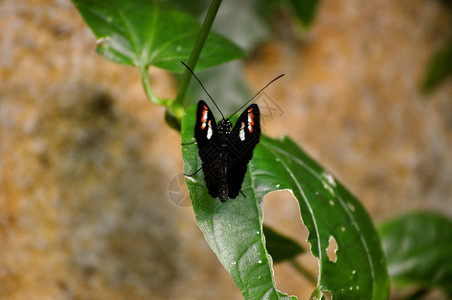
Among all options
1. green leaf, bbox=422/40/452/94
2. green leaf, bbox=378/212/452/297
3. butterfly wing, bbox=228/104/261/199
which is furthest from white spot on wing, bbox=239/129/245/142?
green leaf, bbox=422/40/452/94

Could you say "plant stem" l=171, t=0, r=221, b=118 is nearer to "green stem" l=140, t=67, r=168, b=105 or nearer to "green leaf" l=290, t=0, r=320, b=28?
"green stem" l=140, t=67, r=168, b=105

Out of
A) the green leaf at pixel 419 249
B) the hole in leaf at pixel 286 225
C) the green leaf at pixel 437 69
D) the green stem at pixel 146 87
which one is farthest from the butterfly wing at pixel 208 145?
the green leaf at pixel 437 69

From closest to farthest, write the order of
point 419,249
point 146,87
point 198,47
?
point 198,47, point 146,87, point 419,249

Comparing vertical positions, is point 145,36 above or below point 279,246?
above

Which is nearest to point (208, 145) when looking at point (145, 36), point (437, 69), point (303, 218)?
point (303, 218)

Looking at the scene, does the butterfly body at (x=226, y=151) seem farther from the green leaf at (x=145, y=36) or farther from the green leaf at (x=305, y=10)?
the green leaf at (x=305, y=10)

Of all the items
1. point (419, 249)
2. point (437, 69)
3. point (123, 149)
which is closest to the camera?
point (123, 149)

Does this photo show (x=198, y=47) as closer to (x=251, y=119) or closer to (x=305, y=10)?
(x=251, y=119)
